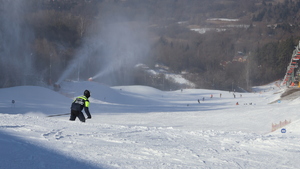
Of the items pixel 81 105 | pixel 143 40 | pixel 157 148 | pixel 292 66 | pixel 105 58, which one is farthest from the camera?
pixel 143 40

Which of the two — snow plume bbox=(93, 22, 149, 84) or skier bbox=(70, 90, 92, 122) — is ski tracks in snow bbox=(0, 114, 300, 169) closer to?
skier bbox=(70, 90, 92, 122)

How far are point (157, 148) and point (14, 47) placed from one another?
38340mm

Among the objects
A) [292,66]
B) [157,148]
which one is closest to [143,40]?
[292,66]

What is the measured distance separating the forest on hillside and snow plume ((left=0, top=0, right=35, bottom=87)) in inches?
4.9

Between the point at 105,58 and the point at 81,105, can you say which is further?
the point at 105,58

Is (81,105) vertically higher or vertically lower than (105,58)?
lower

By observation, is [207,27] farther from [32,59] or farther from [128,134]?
[128,134]

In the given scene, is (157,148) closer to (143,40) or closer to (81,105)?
(81,105)

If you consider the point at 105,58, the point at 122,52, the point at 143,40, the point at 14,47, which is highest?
the point at 143,40

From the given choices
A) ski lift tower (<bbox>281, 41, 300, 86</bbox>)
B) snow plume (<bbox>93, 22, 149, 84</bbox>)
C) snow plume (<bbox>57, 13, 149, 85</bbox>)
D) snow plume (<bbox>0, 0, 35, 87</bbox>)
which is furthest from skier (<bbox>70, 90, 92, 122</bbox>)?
snow plume (<bbox>93, 22, 149, 84</bbox>)

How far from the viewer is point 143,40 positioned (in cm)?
9869

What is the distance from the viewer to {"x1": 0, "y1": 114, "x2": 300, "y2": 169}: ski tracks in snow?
5117 millimetres

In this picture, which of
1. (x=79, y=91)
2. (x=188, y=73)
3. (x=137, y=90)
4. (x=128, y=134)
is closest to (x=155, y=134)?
(x=128, y=134)

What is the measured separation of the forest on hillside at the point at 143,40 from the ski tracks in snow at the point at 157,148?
98.3 ft
